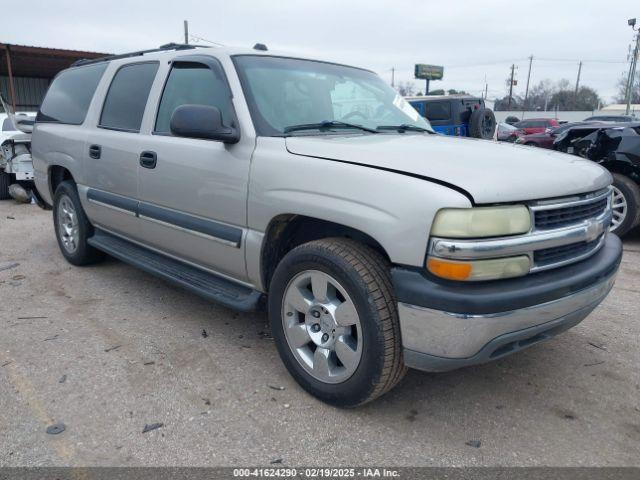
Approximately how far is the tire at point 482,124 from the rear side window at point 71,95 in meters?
5.47

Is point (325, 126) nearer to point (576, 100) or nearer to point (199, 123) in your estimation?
point (199, 123)

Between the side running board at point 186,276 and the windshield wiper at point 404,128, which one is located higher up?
the windshield wiper at point 404,128

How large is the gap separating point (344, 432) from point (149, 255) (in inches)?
85.6

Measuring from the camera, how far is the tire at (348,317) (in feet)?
7.72

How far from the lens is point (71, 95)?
4961mm

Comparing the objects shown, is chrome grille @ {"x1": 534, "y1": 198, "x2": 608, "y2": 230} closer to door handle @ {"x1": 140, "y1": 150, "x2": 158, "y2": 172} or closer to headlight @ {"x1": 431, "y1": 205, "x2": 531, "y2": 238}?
headlight @ {"x1": 431, "y1": 205, "x2": 531, "y2": 238}

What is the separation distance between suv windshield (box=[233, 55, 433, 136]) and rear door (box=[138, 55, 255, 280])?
173mm

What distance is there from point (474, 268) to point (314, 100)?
5.44 ft

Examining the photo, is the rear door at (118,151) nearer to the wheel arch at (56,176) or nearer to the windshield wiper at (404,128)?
the wheel arch at (56,176)

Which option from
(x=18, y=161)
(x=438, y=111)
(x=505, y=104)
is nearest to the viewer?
(x=18, y=161)

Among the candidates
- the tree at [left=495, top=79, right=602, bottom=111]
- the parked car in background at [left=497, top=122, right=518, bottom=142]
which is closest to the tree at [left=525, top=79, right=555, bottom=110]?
the tree at [left=495, top=79, right=602, bottom=111]

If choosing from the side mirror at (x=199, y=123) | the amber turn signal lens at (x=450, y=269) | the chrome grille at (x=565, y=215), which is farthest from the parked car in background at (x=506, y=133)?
the amber turn signal lens at (x=450, y=269)

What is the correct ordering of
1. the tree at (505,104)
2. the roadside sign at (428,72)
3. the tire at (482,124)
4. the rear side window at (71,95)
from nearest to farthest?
the rear side window at (71,95)
the tire at (482,124)
the roadside sign at (428,72)
the tree at (505,104)

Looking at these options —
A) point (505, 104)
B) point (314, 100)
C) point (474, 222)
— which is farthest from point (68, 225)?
point (505, 104)
